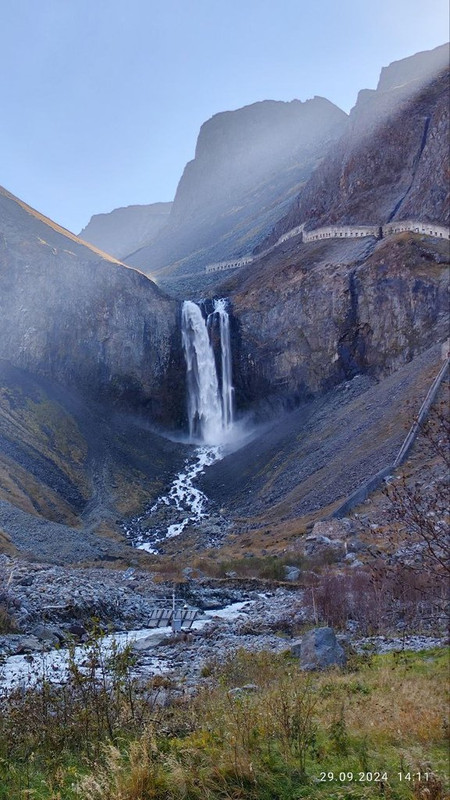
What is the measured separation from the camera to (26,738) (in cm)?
618

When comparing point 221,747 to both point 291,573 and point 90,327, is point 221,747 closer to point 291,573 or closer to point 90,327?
point 291,573

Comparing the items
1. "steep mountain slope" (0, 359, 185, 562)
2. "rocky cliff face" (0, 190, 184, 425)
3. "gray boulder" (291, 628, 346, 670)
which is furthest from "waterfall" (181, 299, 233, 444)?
"gray boulder" (291, 628, 346, 670)

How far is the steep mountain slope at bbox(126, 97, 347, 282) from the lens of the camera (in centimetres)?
11831

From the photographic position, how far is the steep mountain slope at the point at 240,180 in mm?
118312

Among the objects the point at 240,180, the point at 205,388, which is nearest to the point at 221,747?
the point at 205,388

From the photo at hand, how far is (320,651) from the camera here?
10789mm

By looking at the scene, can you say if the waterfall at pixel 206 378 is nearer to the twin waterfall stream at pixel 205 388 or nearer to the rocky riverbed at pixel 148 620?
the twin waterfall stream at pixel 205 388

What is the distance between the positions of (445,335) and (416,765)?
146ft

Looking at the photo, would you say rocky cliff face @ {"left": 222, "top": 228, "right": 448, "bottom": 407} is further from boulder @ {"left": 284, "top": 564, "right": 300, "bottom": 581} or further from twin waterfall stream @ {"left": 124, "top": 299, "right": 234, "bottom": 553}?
boulder @ {"left": 284, "top": 564, "right": 300, "bottom": 581}

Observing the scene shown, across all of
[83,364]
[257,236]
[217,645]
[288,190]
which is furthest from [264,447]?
[288,190]

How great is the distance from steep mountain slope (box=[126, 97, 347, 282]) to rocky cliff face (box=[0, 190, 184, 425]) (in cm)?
3710

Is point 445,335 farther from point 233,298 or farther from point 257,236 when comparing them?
point 257,236

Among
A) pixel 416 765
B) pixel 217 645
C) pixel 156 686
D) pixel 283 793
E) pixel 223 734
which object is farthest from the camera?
pixel 217 645

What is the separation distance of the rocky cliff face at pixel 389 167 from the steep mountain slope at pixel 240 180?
73.4ft
